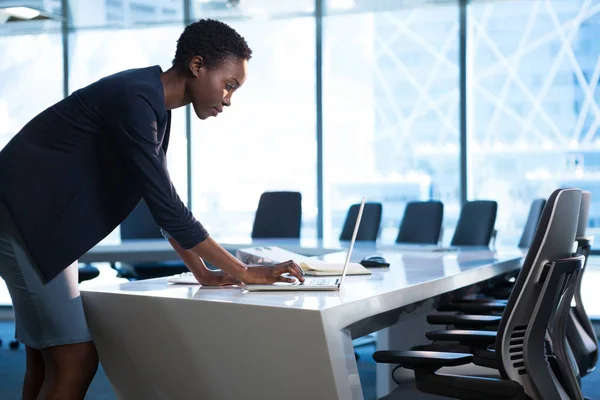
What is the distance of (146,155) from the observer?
5.77 ft

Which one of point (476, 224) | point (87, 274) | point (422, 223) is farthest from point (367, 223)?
point (87, 274)

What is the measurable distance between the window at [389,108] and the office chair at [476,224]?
2466 millimetres

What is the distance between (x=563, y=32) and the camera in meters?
7.30

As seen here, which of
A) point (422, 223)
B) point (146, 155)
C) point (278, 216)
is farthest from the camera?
point (278, 216)

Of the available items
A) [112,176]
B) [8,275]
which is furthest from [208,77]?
[8,275]

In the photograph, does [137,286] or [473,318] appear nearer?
[137,286]

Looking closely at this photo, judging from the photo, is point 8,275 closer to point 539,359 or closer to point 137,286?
point 137,286

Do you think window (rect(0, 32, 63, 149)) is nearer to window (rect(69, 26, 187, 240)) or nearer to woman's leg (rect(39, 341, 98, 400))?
window (rect(69, 26, 187, 240))

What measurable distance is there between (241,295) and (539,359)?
0.82 m

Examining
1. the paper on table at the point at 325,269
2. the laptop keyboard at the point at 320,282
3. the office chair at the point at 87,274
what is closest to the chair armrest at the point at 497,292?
the paper on table at the point at 325,269

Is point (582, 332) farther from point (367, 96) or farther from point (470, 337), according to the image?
point (367, 96)

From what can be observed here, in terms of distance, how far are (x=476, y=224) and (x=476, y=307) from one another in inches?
101

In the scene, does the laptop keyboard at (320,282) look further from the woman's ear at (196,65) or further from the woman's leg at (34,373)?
the woman's leg at (34,373)

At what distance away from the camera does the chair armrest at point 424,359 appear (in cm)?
180
